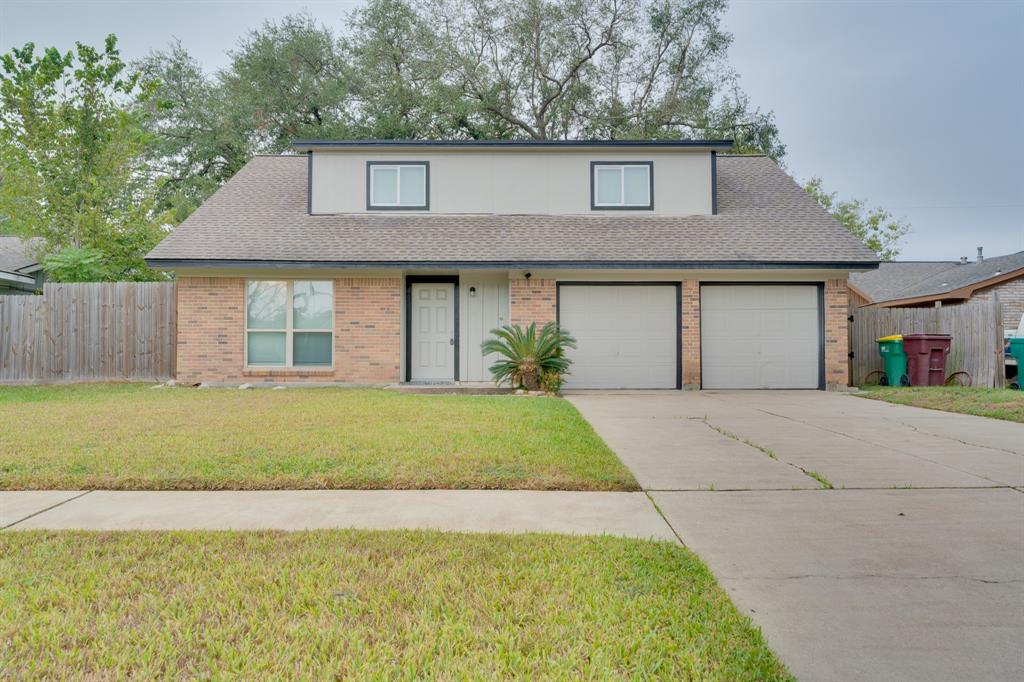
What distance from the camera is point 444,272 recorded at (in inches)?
496

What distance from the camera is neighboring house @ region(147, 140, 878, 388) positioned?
11.9m

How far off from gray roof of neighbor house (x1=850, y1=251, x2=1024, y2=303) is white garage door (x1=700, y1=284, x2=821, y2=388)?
10154 mm

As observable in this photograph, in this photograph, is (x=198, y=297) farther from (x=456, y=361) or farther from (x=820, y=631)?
(x=820, y=631)

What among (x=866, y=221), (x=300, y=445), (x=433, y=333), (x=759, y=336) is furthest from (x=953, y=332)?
(x=866, y=221)

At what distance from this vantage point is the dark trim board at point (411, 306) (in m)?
12.6

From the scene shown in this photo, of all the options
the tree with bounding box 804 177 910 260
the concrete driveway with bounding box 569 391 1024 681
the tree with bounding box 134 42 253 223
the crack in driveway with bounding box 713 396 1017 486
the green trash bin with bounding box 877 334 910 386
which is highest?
the tree with bounding box 134 42 253 223

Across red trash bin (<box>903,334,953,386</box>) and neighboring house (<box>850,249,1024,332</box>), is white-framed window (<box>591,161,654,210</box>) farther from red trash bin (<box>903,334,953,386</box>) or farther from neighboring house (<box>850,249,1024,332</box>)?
neighboring house (<box>850,249,1024,332</box>)

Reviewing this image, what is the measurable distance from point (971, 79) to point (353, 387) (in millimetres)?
25465

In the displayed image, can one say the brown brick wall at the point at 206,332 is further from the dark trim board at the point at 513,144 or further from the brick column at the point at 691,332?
the brick column at the point at 691,332

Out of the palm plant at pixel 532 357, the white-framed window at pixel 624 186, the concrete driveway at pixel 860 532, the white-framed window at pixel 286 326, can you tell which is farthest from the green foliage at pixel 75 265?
the concrete driveway at pixel 860 532

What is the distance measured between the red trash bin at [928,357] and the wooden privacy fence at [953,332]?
47cm

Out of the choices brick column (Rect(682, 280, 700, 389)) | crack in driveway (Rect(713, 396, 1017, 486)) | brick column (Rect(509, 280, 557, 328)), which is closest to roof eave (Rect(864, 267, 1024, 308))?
brick column (Rect(682, 280, 700, 389))

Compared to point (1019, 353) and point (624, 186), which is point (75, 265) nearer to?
point (624, 186)

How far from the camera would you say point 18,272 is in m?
19.6
